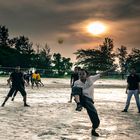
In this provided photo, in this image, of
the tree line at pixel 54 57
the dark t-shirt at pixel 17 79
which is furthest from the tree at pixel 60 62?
the dark t-shirt at pixel 17 79

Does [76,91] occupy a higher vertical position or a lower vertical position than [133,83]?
lower

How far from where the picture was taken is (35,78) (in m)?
36.6

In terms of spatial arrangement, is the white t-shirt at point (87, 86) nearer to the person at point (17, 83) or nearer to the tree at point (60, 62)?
the person at point (17, 83)

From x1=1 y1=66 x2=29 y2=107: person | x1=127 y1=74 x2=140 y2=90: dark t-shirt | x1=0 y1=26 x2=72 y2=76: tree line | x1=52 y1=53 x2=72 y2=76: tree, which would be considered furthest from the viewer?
x1=52 y1=53 x2=72 y2=76: tree

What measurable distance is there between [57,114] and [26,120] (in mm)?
2235

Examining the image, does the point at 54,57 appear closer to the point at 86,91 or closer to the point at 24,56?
the point at 24,56

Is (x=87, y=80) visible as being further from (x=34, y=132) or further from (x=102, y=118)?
(x=102, y=118)

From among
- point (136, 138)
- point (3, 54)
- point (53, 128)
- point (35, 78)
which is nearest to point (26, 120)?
point (53, 128)

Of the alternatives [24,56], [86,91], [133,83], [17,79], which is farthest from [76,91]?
[24,56]

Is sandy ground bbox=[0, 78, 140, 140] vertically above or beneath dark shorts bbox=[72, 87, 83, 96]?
beneath

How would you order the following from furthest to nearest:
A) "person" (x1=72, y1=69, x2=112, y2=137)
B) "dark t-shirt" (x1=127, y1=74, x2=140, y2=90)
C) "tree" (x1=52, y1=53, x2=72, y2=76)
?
"tree" (x1=52, y1=53, x2=72, y2=76)
"dark t-shirt" (x1=127, y1=74, x2=140, y2=90)
"person" (x1=72, y1=69, x2=112, y2=137)

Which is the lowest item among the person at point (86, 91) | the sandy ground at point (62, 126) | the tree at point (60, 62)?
the sandy ground at point (62, 126)

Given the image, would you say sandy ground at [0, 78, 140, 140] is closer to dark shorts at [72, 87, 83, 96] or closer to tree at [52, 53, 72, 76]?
dark shorts at [72, 87, 83, 96]

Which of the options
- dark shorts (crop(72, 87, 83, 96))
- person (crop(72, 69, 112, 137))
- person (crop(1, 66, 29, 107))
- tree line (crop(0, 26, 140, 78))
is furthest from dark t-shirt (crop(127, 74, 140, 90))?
tree line (crop(0, 26, 140, 78))
